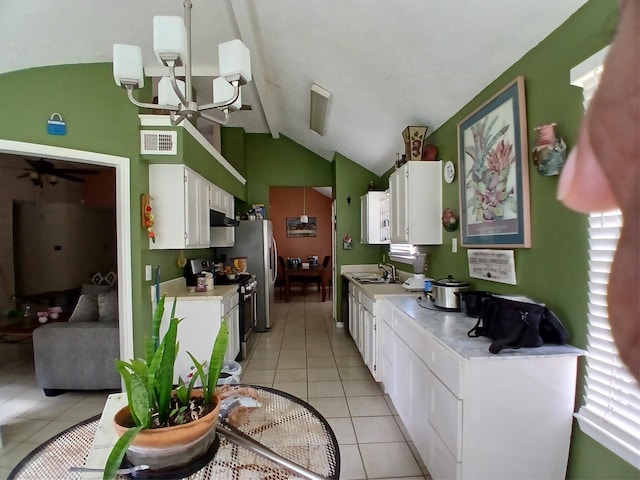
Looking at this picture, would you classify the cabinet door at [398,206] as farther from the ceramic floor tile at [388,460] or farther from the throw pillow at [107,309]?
the throw pillow at [107,309]

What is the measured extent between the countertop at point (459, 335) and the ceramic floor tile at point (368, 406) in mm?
866

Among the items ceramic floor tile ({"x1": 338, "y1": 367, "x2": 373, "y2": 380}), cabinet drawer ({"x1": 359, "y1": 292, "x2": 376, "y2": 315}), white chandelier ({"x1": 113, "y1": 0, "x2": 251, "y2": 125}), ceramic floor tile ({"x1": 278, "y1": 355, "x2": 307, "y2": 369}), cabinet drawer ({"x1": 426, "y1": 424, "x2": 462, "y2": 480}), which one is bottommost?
ceramic floor tile ({"x1": 338, "y1": 367, "x2": 373, "y2": 380})

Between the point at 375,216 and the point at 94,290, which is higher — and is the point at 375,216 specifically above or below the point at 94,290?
above

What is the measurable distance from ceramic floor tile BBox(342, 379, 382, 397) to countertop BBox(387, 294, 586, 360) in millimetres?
929

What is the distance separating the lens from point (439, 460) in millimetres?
1573

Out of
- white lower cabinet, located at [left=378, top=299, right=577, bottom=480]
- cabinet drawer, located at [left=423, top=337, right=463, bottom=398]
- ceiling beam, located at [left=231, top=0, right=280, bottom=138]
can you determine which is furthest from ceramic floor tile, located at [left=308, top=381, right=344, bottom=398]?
ceiling beam, located at [left=231, top=0, right=280, bottom=138]

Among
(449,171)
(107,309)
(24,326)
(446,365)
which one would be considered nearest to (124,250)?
(107,309)

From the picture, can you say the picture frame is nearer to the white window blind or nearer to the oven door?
the white window blind

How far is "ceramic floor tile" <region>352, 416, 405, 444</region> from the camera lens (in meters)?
2.14

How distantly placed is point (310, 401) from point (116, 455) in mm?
2165

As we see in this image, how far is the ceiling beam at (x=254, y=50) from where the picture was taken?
7.45 feet

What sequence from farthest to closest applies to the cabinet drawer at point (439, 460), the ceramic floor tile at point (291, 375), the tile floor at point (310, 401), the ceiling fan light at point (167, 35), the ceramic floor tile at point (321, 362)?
the ceramic floor tile at point (321, 362), the ceramic floor tile at point (291, 375), the tile floor at point (310, 401), the cabinet drawer at point (439, 460), the ceiling fan light at point (167, 35)

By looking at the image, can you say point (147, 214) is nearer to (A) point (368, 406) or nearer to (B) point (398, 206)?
(B) point (398, 206)

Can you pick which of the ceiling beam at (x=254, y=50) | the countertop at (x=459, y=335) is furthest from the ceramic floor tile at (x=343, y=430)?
the ceiling beam at (x=254, y=50)
